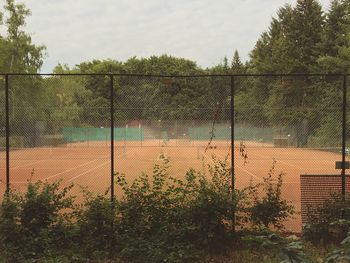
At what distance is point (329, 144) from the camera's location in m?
17.0

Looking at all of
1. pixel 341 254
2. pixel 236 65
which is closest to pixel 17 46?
pixel 341 254

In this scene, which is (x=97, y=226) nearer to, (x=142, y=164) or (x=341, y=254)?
(x=341, y=254)

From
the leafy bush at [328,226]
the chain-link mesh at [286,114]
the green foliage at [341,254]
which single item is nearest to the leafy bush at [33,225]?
the leafy bush at [328,226]

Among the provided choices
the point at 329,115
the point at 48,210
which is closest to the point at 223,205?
the point at 48,210

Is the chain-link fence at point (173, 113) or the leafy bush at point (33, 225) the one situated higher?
the chain-link fence at point (173, 113)

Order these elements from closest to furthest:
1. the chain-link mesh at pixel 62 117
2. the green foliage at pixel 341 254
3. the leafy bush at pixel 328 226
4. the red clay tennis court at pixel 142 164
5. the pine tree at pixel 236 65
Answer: the green foliage at pixel 341 254
the leafy bush at pixel 328 226
the chain-link mesh at pixel 62 117
the red clay tennis court at pixel 142 164
the pine tree at pixel 236 65

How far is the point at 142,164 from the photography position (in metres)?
26.9

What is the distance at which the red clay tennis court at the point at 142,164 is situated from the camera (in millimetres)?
18953

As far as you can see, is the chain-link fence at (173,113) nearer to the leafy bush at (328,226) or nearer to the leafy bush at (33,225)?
the leafy bush at (328,226)

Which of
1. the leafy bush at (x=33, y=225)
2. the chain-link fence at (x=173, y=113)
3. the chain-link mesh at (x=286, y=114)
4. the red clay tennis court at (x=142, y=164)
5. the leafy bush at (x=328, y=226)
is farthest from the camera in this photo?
the red clay tennis court at (x=142, y=164)

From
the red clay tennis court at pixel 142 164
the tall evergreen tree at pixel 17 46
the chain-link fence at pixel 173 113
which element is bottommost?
the red clay tennis court at pixel 142 164

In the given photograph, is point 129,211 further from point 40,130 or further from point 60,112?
point 40,130

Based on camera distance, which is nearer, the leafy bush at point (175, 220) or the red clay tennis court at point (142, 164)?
the leafy bush at point (175, 220)

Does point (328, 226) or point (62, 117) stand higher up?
point (62, 117)
